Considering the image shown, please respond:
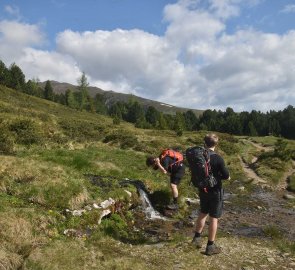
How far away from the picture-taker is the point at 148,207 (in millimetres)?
17531

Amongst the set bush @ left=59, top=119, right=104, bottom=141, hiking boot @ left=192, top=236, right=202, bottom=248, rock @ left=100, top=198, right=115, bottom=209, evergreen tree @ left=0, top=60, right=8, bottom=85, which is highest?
evergreen tree @ left=0, top=60, right=8, bottom=85

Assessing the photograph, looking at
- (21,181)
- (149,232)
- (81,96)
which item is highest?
(81,96)

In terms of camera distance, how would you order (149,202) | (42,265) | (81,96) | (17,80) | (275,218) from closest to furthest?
(42,265) → (149,202) → (275,218) → (17,80) → (81,96)

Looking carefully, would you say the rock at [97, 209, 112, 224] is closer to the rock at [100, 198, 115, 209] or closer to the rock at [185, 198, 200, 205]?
the rock at [100, 198, 115, 209]

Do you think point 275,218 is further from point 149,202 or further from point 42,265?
point 42,265

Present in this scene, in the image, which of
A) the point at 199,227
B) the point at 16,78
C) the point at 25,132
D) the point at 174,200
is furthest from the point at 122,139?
the point at 16,78

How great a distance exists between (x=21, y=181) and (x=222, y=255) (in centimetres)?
846

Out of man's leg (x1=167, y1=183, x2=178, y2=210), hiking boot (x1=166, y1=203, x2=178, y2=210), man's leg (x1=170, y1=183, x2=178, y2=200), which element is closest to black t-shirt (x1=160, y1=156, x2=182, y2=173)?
man's leg (x1=170, y1=183, x2=178, y2=200)

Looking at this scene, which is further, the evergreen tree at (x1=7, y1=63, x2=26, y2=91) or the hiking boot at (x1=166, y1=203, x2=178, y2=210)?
the evergreen tree at (x1=7, y1=63, x2=26, y2=91)

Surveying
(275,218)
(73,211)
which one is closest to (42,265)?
(73,211)

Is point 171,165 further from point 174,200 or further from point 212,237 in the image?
point 212,237

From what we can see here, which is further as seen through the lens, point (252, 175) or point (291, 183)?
point (252, 175)

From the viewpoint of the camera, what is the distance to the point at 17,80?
457 ft

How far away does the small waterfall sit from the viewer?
16922mm
